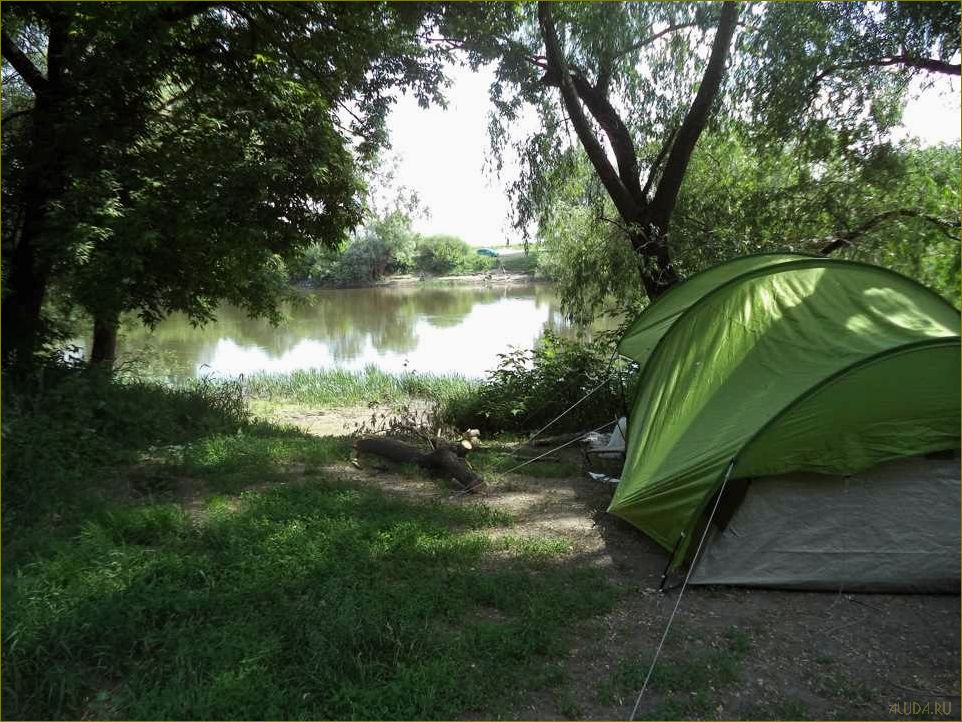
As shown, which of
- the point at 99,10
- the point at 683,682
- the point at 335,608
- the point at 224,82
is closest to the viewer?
the point at 683,682

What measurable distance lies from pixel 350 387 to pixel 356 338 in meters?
8.10

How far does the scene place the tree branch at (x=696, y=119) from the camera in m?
8.19

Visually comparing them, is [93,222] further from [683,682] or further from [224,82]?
[683,682]

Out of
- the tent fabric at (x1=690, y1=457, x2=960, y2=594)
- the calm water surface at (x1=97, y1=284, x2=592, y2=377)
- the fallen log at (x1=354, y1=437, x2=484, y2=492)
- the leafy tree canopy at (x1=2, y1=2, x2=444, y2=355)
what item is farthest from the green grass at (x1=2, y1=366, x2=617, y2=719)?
the calm water surface at (x1=97, y1=284, x2=592, y2=377)

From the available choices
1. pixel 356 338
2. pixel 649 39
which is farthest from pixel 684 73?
pixel 356 338

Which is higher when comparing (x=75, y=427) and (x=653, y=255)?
(x=653, y=255)

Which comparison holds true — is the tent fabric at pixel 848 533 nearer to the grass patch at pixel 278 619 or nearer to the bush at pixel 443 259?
the grass patch at pixel 278 619

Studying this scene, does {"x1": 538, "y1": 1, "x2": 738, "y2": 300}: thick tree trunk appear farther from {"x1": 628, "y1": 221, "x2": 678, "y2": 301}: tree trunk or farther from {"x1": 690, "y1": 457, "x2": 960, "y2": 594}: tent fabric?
{"x1": 690, "y1": 457, "x2": 960, "y2": 594}: tent fabric

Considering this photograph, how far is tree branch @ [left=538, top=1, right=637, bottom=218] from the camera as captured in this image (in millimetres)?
8523

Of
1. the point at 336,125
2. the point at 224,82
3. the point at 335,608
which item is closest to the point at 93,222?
the point at 224,82

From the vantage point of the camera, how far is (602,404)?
28.7 ft

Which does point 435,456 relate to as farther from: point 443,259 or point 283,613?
point 443,259

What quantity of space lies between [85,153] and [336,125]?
10.1 feet

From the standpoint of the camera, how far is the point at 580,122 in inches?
349
